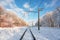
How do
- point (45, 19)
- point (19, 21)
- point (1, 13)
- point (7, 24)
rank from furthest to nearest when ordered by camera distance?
point (19, 21) < point (45, 19) < point (1, 13) < point (7, 24)

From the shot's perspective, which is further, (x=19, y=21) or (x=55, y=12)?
(x=19, y=21)

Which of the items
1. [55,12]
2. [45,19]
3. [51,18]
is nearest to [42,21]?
[45,19]

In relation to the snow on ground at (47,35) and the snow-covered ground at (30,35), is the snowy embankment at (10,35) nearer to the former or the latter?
the snow-covered ground at (30,35)

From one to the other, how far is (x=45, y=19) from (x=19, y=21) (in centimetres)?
1355

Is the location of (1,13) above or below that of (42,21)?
above

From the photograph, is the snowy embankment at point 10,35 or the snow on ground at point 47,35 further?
the snowy embankment at point 10,35

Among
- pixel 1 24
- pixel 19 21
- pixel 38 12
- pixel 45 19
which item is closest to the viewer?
pixel 38 12

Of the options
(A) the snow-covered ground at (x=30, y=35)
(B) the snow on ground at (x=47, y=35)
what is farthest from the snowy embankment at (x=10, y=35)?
(B) the snow on ground at (x=47, y=35)

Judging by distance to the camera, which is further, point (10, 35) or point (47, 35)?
point (10, 35)

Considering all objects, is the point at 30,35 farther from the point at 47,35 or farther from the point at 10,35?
the point at 10,35

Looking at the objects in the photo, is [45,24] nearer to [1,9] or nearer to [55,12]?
[55,12]

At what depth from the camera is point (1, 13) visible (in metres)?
40.3

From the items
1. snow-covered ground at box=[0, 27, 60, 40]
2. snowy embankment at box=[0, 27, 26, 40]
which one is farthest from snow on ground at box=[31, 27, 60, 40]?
snowy embankment at box=[0, 27, 26, 40]

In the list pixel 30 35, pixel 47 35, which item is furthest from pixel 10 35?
pixel 47 35
